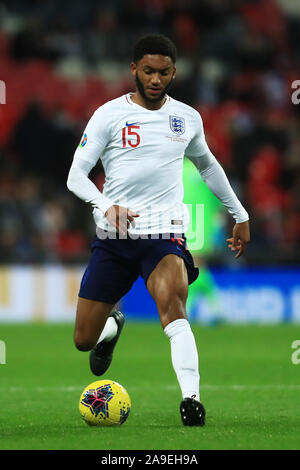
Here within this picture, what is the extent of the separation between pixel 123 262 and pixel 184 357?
0.73m

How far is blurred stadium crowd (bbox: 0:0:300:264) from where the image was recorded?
1623 cm

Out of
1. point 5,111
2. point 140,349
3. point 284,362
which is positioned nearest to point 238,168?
point 5,111

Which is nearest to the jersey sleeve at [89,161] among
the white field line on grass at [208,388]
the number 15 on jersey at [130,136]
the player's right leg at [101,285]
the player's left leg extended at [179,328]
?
the number 15 on jersey at [130,136]

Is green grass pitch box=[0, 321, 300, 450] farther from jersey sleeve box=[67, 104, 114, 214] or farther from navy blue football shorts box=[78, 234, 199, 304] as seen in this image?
jersey sleeve box=[67, 104, 114, 214]

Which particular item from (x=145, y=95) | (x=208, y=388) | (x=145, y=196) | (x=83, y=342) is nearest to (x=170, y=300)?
(x=145, y=196)

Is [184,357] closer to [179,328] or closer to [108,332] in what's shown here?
[179,328]

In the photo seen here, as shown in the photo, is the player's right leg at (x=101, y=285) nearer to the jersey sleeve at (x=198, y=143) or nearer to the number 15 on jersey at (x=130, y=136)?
the number 15 on jersey at (x=130, y=136)

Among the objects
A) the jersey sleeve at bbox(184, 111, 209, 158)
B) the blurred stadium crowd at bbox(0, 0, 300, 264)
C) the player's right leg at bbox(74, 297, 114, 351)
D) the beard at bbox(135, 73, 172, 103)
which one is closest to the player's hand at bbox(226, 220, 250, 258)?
the jersey sleeve at bbox(184, 111, 209, 158)

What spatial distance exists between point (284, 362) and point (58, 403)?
138 inches

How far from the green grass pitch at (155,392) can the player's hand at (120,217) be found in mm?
1129

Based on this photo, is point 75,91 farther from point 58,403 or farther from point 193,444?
point 193,444

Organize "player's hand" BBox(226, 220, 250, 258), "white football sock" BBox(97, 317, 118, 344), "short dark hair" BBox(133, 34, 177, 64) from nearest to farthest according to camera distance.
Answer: "short dark hair" BBox(133, 34, 177, 64), "player's hand" BBox(226, 220, 250, 258), "white football sock" BBox(97, 317, 118, 344)

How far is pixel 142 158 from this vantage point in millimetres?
5980

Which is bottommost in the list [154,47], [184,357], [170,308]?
[184,357]
